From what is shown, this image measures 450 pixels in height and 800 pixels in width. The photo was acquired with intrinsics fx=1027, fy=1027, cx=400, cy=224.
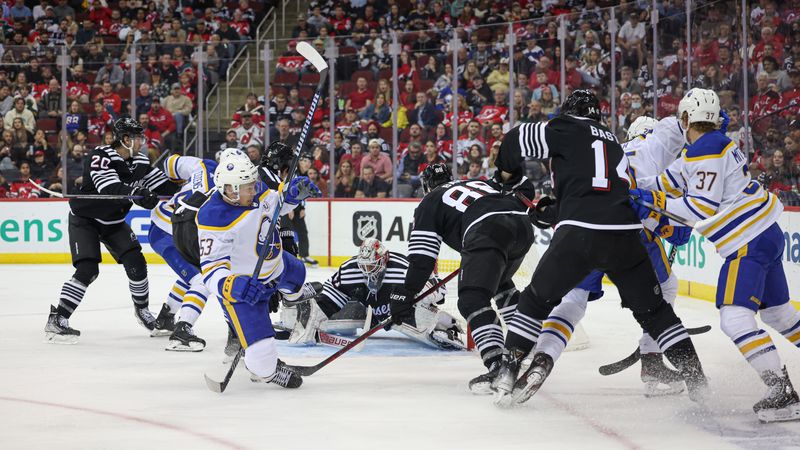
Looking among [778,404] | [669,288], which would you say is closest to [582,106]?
[669,288]

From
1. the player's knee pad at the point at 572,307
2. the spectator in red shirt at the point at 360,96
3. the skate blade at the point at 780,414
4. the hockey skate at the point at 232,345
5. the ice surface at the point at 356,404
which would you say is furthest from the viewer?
the spectator in red shirt at the point at 360,96

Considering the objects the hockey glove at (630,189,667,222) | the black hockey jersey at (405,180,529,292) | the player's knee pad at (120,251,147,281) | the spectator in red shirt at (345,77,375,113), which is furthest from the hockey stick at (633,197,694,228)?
the spectator in red shirt at (345,77,375,113)

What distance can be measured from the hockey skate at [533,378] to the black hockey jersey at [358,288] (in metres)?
1.71

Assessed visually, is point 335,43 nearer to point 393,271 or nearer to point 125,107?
point 125,107

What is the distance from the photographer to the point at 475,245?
4.46 meters

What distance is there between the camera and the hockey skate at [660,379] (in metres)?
4.25

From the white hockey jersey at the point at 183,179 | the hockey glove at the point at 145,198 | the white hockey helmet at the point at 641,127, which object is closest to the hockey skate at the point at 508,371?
the white hockey helmet at the point at 641,127

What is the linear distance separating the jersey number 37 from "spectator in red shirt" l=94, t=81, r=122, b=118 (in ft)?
23.4

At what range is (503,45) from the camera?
10.1m

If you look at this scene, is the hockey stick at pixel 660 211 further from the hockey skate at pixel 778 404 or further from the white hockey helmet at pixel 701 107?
the hockey skate at pixel 778 404

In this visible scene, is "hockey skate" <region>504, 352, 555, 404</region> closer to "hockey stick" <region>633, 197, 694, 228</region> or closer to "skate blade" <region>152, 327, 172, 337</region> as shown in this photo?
"hockey stick" <region>633, 197, 694, 228</region>

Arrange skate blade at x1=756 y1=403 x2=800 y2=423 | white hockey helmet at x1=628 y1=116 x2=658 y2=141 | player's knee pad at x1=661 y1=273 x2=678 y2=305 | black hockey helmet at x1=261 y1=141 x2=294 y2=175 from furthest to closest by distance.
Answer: black hockey helmet at x1=261 y1=141 x2=294 y2=175, white hockey helmet at x1=628 y1=116 x2=658 y2=141, player's knee pad at x1=661 y1=273 x2=678 y2=305, skate blade at x1=756 y1=403 x2=800 y2=423

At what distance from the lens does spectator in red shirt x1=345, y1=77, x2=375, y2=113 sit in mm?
10609

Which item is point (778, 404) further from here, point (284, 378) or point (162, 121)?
point (162, 121)
